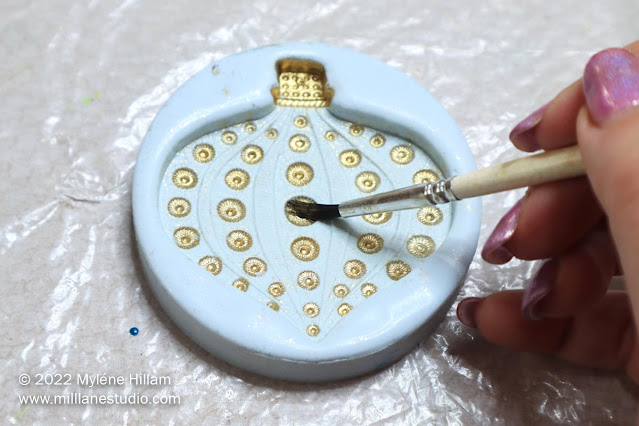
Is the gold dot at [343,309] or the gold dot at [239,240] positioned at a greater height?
the gold dot at [239,240]

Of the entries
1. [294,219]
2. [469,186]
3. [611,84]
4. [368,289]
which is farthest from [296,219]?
[611,84]

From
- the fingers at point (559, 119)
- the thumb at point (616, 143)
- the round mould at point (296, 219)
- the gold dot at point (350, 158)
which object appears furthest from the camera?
the gold dot at point (350, 158)

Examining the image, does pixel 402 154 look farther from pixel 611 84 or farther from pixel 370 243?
pixel 611 84

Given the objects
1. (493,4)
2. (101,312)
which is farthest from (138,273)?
(493,4)

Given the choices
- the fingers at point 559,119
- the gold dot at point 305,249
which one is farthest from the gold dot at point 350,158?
the fingers at point 559,119

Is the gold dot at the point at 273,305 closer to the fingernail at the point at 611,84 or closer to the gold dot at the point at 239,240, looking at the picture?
the gold dot at the point at 239,240

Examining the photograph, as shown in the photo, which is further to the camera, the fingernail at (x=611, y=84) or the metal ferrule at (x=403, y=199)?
the metal ferrule at (x=403, y=199)

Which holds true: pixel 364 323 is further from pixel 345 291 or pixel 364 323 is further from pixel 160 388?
pixel 160 388
